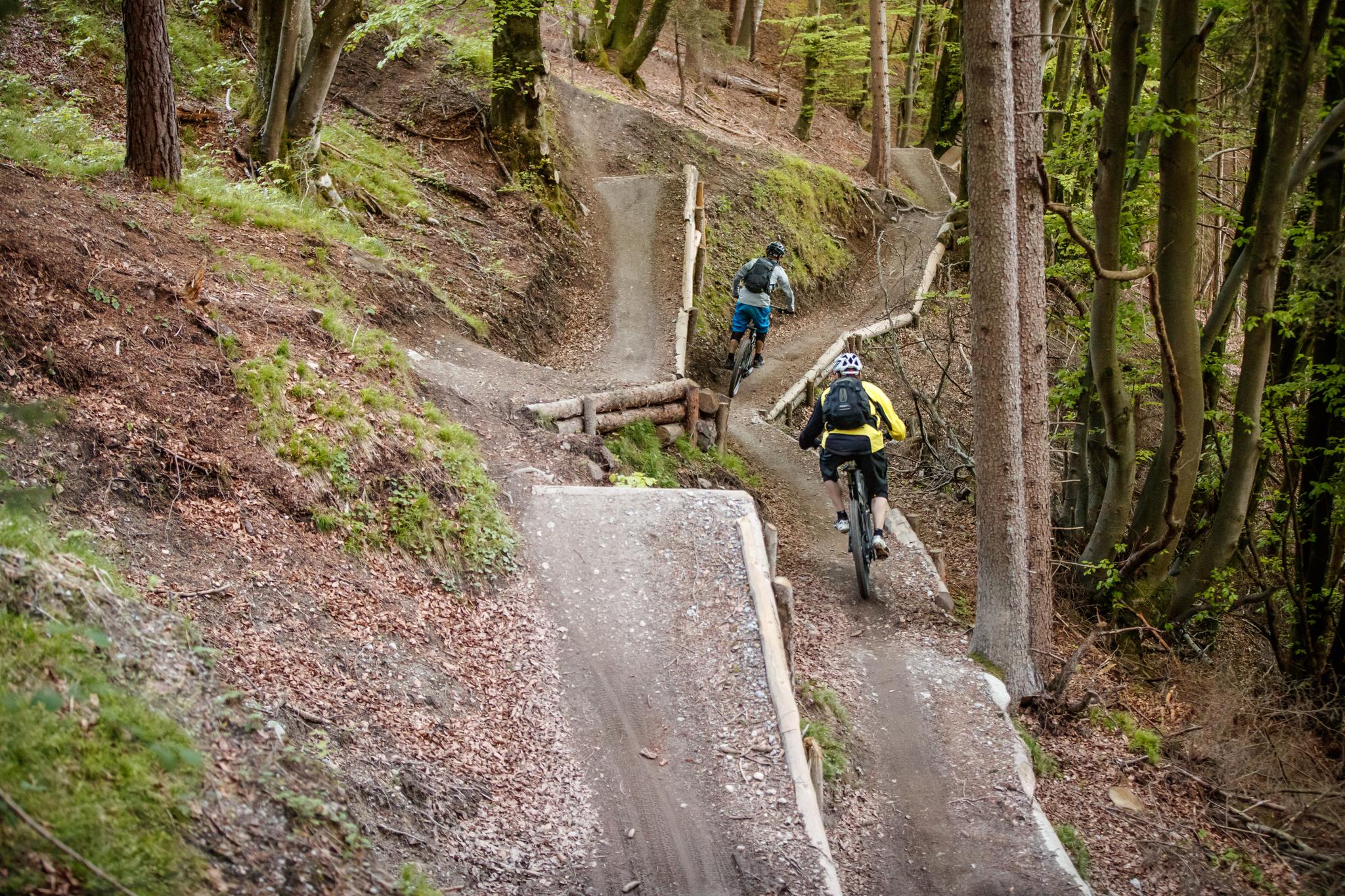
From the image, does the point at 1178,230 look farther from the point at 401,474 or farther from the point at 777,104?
the point at 777,104

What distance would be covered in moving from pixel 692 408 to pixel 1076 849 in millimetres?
7241

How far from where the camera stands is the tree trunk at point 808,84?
1089 inches

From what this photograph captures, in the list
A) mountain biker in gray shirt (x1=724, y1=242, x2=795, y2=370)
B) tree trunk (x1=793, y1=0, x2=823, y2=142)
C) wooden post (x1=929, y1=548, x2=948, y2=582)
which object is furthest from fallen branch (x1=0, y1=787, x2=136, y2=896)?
tree trunk (x1=793, y1=0, x2=823, y2=142)

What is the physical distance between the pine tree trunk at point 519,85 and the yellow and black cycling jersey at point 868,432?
966 cm

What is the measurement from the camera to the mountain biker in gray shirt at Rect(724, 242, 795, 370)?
14.3 m

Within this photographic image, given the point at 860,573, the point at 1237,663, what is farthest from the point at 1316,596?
the point at 860,573

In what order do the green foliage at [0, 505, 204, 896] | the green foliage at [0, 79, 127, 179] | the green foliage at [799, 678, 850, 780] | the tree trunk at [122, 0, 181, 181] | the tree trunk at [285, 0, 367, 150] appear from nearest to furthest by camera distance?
the green foliage at [0, 505, 204, 896] < the green foliage at [799, 678, 850, 780] < the green foliage at [0, 79, 127, 179] < the tree trunk at [122, 0, 181, 181] < the tree trunk at [285, 0, 367, 150]

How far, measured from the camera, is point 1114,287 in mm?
10562

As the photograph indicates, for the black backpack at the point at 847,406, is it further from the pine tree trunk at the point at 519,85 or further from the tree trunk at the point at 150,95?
the pine tree trunk at the point at 519,85

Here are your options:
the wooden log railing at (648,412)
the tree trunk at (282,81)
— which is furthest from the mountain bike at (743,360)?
the tree trunk at (282,81)

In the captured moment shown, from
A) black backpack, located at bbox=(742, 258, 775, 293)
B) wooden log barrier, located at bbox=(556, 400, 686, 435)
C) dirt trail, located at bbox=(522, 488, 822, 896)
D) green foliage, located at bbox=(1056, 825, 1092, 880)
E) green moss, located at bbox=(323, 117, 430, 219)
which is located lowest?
green foliage, located at bbox=(1056, 825, 1092, 880)

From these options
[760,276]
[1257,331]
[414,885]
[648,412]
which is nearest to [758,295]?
Answer: [760,276]

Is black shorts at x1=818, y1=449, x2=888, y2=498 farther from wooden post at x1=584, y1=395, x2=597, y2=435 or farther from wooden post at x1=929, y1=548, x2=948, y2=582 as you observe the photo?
wooden post at x1=584, y1=395, x2=597, y2=435

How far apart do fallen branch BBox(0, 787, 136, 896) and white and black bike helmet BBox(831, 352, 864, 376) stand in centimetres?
775
